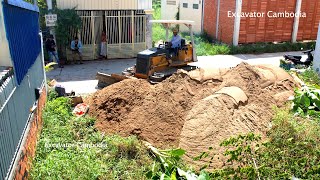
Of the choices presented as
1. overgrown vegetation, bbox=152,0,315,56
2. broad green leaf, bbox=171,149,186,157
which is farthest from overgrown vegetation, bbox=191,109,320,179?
overgrown vegetation, bbox=152,0,315,56

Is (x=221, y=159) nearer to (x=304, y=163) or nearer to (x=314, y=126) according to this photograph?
(x=304, y=163)

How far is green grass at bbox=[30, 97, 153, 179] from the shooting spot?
18.1ft

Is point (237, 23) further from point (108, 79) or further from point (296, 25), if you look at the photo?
point (108, 79)

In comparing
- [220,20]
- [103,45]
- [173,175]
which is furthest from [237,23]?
[173,175]

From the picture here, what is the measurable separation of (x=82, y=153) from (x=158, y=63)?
18.9ft

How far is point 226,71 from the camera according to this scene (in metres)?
10.0

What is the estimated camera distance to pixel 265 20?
66.7 ft

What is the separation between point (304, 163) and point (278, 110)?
3123 mm

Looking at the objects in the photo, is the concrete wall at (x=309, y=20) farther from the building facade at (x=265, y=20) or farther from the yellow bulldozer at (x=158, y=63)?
the yellow bulldozer at (x=158, y=63)

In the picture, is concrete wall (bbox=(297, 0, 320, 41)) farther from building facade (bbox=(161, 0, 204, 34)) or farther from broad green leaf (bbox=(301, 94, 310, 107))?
broad green leaf (bbox=(301, 94, 310, 107))

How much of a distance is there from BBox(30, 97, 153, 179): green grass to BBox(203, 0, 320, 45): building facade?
13.9 m

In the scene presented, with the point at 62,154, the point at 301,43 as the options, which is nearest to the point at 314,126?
the point at 62,154

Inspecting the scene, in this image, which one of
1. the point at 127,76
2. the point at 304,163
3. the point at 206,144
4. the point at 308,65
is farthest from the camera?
the point at 308,65

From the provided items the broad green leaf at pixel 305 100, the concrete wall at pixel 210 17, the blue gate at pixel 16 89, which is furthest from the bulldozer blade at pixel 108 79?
the concrete wall at pixel 210 17
